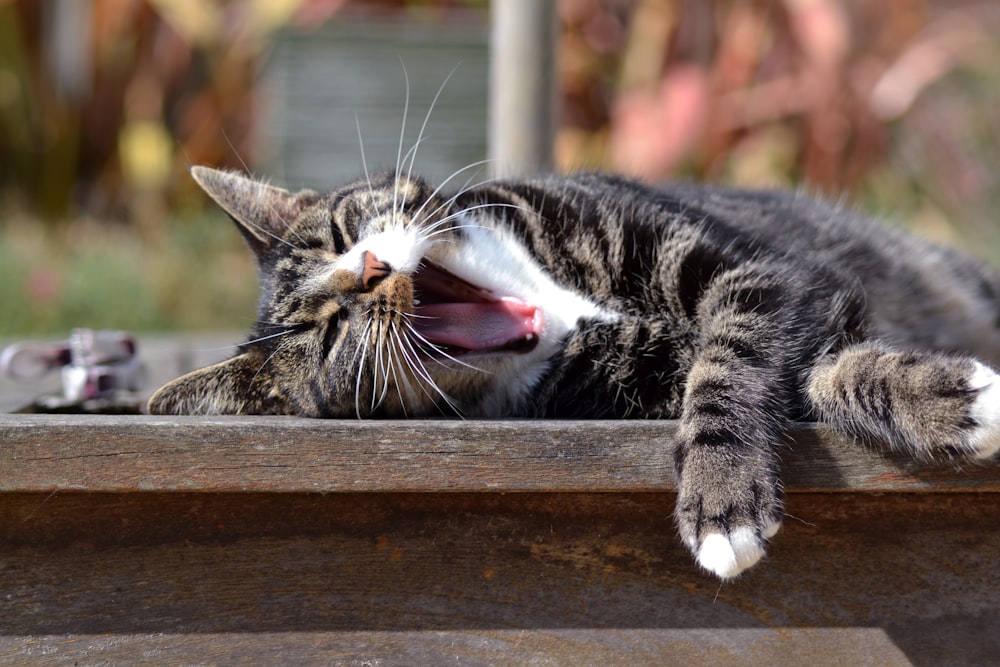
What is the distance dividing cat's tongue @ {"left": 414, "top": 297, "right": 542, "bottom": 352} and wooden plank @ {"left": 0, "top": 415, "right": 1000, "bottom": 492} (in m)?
0.27

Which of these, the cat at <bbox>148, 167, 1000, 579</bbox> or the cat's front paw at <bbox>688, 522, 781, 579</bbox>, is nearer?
the cat's front paw at <bbox>688, 522, 781, 579</bbox>

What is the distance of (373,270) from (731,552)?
62 cm

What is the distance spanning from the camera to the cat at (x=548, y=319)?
127 cm

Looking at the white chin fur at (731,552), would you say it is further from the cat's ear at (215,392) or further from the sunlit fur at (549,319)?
the cat's ear at (215,392)

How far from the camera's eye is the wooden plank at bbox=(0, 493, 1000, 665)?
1.15 m

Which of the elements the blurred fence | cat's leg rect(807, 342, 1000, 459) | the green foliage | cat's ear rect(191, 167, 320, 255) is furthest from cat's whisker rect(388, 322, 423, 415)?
the blurred fence

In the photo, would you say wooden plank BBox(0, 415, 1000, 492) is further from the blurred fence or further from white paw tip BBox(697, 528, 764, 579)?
the blurred fence

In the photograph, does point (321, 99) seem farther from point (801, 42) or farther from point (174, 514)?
point (174, 514)

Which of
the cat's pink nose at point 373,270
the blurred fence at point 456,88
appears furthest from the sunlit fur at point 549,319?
the blurred fence at point 456,88

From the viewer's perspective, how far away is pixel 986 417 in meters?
1.08

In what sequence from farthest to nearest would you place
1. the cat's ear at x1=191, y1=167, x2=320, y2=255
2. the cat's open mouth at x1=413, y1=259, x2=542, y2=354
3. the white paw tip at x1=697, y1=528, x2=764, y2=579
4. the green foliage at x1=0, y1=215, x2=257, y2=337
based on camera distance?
1. the green foliage at x1=0, y1=215, x2=257, y2=337
2. the cat's ear at x1=191, y1=167, x2=320, y2=255
3. the cat's open mouth at x1=413, y1=259, x2=542, y2=354
4. the white paw tip at x1=697, y1=528, x2=764, y2=579

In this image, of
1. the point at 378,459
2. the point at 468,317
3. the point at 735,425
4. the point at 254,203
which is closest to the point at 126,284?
the point at 254,203

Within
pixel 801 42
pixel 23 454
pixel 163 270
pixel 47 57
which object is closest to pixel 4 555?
pixel 23 454

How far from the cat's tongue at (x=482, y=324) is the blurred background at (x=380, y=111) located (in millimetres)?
2696
